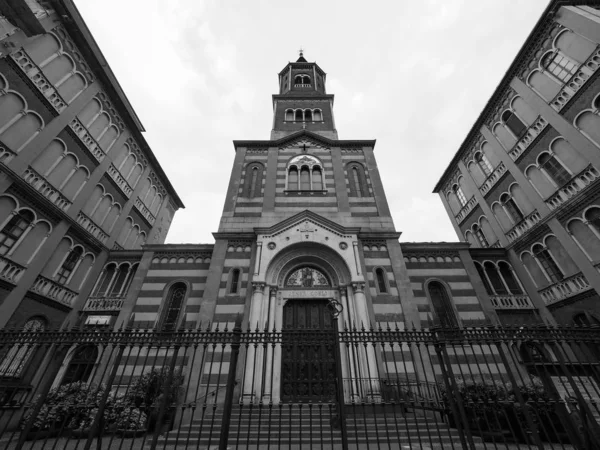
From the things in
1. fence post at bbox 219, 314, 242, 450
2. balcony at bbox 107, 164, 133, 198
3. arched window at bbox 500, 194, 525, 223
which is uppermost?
balcony at bbox 107, 164, 133, 198

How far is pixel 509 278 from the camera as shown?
1611 cm

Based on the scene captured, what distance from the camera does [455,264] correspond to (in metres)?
14.5

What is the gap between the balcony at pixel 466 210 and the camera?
2106 centimetres

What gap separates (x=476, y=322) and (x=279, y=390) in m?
9.30

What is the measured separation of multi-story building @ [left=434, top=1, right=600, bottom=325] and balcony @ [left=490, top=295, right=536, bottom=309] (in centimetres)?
31

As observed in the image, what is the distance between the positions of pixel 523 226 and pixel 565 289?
4121mm

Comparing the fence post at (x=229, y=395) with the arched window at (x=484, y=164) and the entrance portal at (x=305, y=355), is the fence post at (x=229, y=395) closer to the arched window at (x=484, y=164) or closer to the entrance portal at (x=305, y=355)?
the entrance portal at (x=305, y=355)

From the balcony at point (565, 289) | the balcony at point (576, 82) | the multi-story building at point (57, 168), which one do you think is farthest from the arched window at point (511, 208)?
the multi-story building at point (57, 168)

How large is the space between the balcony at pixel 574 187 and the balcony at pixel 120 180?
85.4 ft

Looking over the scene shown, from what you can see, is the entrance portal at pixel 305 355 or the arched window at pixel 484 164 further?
the arched window at pixel 484 164

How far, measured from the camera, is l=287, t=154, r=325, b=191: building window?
17.3 meters

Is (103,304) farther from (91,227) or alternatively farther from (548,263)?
(548,263)

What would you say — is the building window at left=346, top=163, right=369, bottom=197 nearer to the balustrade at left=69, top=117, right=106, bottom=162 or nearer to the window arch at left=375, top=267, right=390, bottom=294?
the window arch at left=375, top=267, right=390, bottom=294

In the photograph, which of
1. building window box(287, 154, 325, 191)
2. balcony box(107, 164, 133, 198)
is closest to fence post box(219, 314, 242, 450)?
building window box(287, 154, 325, 191)
